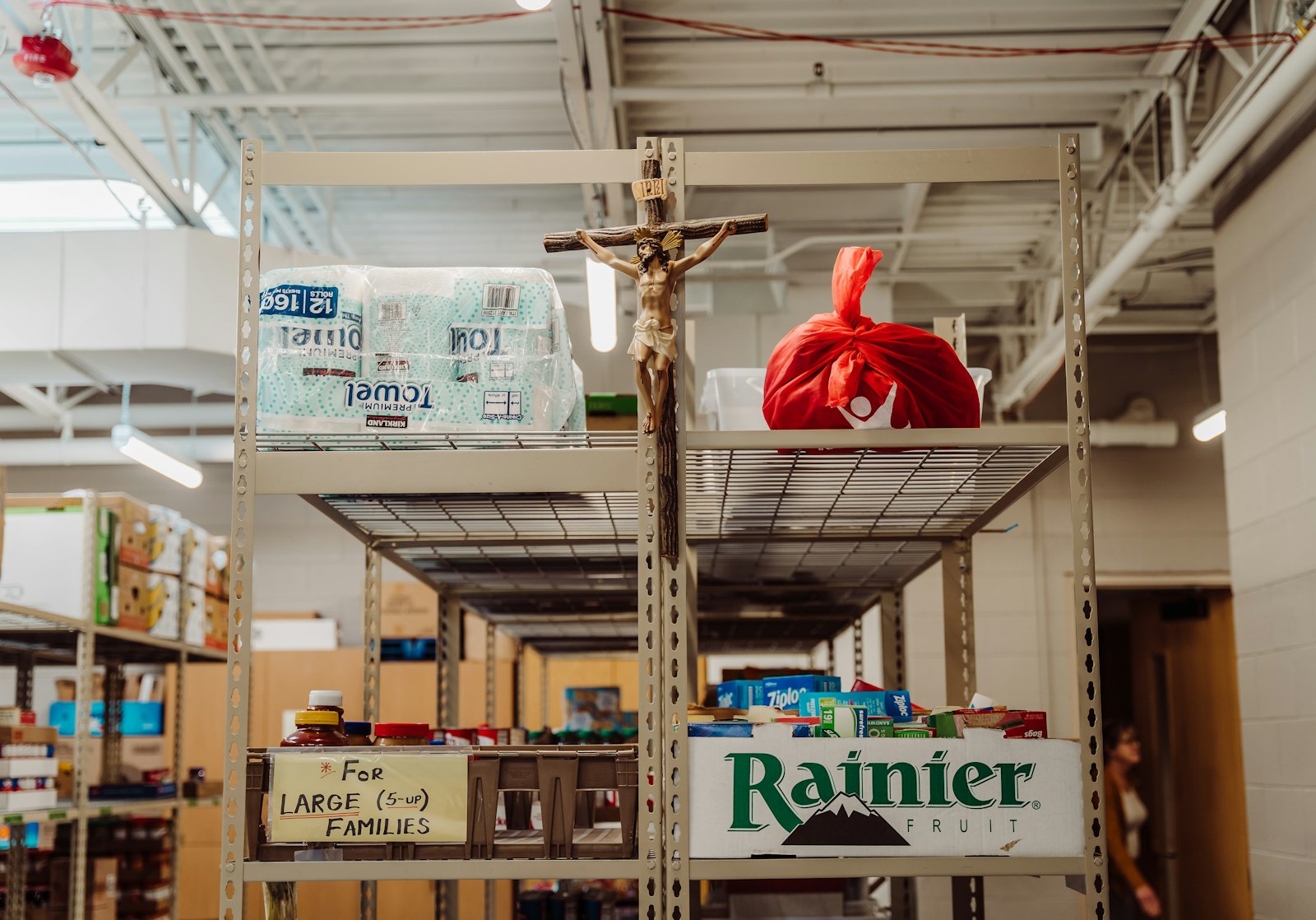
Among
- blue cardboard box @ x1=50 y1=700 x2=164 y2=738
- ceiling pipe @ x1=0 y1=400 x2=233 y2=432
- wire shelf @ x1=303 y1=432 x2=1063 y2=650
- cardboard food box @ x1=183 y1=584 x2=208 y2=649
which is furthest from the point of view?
ceiling pipe @ x1=0 y1=400 x2=233 y2=432

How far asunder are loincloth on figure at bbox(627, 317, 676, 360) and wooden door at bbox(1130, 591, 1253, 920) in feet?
22.4

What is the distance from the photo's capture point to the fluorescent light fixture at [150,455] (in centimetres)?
704

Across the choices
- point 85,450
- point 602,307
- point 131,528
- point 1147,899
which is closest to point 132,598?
point 131,528

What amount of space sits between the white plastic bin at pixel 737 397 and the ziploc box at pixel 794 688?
1.79ft

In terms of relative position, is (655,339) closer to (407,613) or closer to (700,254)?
(700,254)

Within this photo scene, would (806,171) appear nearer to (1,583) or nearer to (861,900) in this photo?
(861,900)

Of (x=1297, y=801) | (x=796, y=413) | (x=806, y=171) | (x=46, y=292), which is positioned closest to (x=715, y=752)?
(x=796, y=413)

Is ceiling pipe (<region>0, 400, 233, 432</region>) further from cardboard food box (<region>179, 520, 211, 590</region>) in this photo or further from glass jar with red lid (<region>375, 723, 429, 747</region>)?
glass jar with red lid (<region>375, 723, 429, 747</region>)

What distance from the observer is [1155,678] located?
31.9 feet

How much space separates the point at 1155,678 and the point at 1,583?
824 centimetres

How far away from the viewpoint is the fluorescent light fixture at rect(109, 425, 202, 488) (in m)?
7.04

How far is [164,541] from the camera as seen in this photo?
17.4 feet

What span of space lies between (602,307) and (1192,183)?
7.78 feet

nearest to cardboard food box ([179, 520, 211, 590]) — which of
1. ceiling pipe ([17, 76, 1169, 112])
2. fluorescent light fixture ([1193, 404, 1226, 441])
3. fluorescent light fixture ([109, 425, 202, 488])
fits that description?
fluorescent light fixture ([109, 425, 202, 488])
